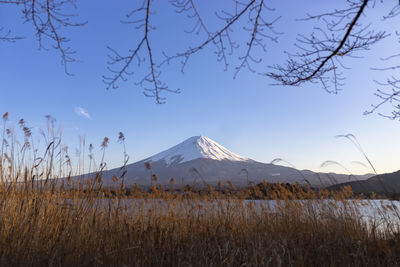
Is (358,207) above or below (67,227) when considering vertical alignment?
below

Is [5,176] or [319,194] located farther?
[319,194]

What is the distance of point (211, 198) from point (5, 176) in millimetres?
3239

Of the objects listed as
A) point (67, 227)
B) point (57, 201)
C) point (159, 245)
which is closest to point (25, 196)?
point (57, 201)

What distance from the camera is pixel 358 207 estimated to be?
16.6 ft

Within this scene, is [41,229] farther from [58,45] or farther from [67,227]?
[58,45]

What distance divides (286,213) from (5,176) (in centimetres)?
408

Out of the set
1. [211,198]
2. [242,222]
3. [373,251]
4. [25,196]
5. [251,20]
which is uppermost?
[251,20]

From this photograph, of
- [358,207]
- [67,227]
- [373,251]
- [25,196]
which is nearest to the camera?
[67,227]

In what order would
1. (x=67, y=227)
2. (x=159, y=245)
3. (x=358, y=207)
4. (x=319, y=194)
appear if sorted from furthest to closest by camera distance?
(x=319, y=194) → (x=358, y=207) → (x=159, y=245) → (x=67, y=227)

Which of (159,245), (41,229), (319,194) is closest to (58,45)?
(41,229)

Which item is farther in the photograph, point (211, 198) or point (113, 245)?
point (211, 198)

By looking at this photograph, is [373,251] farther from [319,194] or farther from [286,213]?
[319,194]

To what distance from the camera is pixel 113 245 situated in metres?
2.95

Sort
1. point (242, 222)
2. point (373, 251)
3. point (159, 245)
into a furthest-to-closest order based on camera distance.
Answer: point (242, 222), point (373, 251), point (159, 245)
